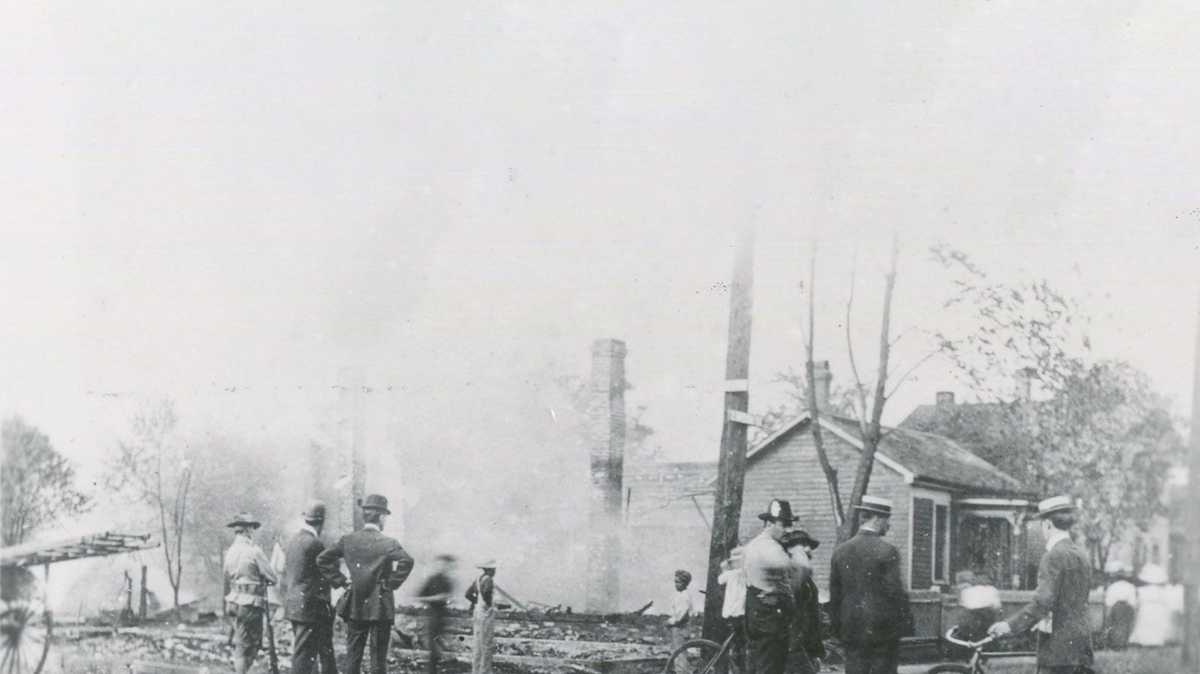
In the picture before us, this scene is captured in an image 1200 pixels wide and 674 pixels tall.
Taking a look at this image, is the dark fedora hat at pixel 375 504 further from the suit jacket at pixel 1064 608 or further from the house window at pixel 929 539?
the house window at pixel 929 539

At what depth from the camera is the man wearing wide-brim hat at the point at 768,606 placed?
9.14 m

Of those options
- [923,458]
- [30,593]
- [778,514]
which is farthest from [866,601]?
[923,458]

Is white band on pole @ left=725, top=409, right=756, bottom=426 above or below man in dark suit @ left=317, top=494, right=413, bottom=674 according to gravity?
above

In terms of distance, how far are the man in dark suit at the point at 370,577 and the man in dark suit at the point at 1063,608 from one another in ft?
16.2

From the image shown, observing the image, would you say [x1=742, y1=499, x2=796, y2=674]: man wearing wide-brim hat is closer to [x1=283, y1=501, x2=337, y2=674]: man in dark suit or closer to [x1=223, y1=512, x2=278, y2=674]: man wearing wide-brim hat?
[x1=283, y1=501, x2=337, y2=674]: man in dark suit

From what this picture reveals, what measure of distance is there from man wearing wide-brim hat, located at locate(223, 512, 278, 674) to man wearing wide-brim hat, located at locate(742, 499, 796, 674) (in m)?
4.78

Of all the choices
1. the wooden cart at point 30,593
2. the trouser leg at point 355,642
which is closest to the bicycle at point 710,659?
the trouser leg at point 355,642

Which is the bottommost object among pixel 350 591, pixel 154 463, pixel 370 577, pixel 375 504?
pixel 350 591

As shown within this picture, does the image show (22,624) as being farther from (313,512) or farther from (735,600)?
(735,600)

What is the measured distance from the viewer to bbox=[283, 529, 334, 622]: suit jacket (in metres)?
10.3

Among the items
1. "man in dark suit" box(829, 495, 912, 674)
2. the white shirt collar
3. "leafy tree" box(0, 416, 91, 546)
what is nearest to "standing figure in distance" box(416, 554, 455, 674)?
"man in dark suit" box(829, 495, 912, 674)

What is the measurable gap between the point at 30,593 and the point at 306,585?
248 cm

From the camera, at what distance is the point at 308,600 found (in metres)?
10.3

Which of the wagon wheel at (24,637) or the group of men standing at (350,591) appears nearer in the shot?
the group of men standing at (350,591)
